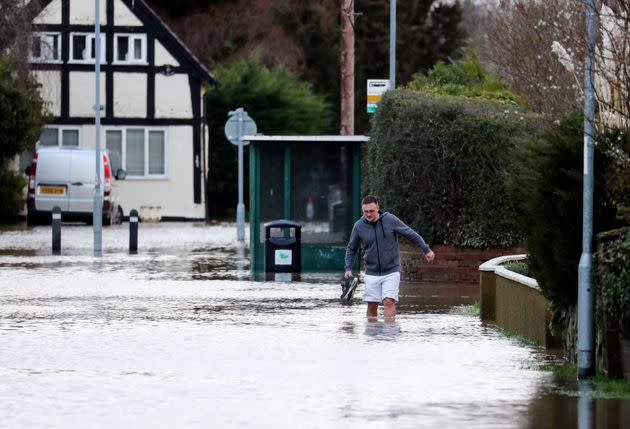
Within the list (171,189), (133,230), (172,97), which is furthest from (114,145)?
(133,230)

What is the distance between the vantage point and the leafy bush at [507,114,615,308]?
1396cm

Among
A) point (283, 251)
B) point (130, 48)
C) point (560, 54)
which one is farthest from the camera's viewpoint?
point (130, 48)

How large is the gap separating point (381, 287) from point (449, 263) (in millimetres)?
7198

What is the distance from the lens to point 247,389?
497 inches

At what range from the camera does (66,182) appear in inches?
1866

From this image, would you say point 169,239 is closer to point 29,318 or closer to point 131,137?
point 131,137

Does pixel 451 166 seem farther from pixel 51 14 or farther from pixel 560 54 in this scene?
pixel 51 14

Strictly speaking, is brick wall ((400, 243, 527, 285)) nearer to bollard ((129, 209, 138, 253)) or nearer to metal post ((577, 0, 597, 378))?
bollard ((129, 209, 138, 253))

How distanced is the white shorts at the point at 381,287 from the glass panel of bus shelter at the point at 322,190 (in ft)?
34.1

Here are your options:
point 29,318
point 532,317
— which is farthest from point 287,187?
point 532,317

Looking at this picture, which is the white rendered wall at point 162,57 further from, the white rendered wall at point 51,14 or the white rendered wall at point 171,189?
the white rendered wall at point 51,14

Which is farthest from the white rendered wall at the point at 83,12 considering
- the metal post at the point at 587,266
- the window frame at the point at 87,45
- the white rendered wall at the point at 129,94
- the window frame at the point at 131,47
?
the metal post at the point at 587,266

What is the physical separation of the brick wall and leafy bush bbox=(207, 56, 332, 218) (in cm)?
3377

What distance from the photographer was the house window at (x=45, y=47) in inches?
2021
